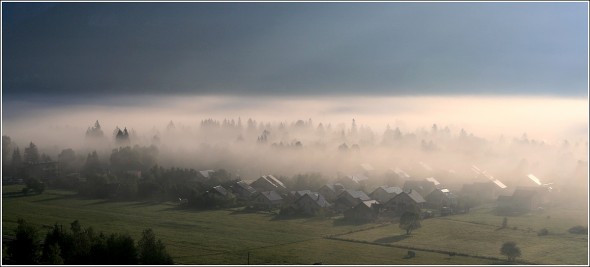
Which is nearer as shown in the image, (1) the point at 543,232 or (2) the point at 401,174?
(1) the point at 543,232

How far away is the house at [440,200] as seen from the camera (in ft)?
90.1

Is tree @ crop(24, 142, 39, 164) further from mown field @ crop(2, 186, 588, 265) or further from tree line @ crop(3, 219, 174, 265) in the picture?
tree line @ crop(3, 219, 174, 265)

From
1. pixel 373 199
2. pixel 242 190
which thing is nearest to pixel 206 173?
pixel 242 190

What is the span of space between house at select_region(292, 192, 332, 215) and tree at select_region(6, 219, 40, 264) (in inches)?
423

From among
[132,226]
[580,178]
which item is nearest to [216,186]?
[132,226]

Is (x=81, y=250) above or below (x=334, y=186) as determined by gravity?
below

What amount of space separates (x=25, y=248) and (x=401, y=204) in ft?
47.1

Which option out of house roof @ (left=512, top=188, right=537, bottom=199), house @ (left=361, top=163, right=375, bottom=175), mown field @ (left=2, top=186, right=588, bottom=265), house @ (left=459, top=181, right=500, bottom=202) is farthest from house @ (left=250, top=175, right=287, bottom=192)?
house roof @ (left=512, top=188, right=537, bottom=199)

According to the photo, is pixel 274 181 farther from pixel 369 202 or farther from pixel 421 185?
pixel 369 202

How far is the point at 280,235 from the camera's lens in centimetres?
2005

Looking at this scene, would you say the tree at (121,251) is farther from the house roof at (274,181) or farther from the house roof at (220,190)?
the house roof at (274,181)

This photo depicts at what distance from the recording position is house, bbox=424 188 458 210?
90.1ft

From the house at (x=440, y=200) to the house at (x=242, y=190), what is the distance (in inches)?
316

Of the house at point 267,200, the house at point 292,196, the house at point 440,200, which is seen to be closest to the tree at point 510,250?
the house at point 440,200
